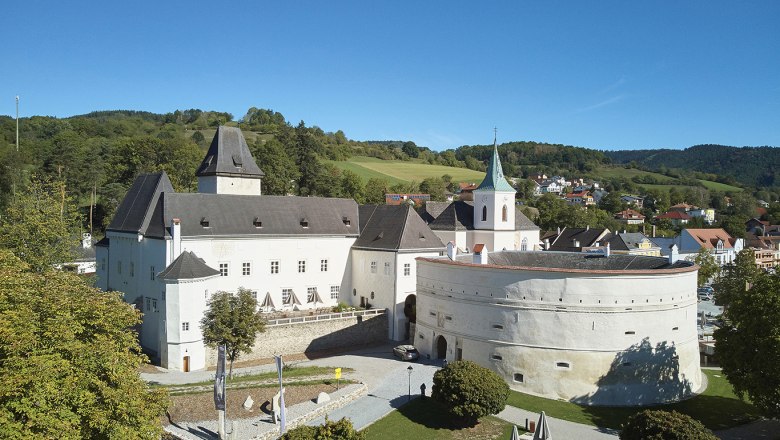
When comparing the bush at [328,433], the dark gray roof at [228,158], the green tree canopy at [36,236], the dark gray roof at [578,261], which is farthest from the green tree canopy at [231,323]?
the dark gray roof at [228,158]

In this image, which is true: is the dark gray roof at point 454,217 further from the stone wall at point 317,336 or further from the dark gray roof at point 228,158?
the dark gray roof at point 228,158

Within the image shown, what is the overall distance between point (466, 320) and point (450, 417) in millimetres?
7784

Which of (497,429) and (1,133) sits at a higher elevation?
(1,133)

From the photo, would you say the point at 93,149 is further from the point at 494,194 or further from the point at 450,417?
the point at 450,417

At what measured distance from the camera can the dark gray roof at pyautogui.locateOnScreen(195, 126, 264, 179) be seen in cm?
4528

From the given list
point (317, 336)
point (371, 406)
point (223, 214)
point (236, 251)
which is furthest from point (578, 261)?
point (223, 214)

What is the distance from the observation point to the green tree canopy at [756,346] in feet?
81.0

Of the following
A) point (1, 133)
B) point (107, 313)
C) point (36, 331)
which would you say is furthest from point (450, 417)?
point (1, 133)

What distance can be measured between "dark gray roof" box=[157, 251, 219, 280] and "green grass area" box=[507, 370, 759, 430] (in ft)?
62.1

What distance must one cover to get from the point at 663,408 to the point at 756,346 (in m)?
5.98

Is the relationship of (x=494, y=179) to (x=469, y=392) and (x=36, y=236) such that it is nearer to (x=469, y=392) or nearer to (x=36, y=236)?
(x=469, y=392)

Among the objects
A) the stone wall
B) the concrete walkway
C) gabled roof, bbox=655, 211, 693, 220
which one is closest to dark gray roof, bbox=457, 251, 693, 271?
the stone wall

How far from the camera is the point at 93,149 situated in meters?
74.9

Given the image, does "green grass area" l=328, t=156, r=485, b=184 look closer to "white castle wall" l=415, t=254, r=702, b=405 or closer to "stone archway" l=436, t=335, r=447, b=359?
"stone archway" l=436, t=335, r=447, b=359
